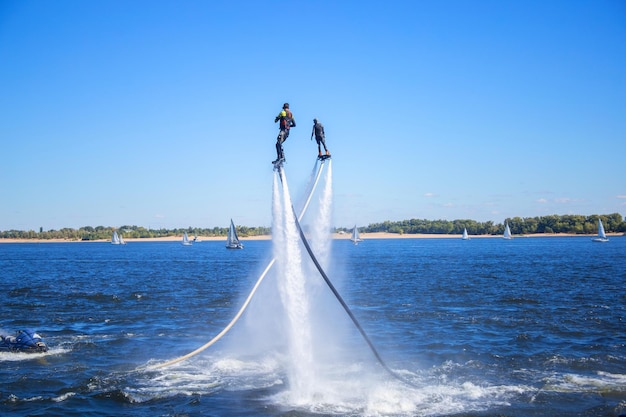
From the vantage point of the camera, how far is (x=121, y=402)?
70.2 feet

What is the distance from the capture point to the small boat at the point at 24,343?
2909cm

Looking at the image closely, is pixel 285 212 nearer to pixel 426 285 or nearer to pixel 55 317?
pixel 55 317

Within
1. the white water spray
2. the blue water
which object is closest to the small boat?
the blue water

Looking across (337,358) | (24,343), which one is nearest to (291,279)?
(337,358)

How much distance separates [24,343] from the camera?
29203 millimetres

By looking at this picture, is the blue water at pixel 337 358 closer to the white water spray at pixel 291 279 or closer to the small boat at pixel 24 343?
the small boat at pixel 24 343

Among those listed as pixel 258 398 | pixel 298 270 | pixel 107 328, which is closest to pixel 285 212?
pixel 298 270

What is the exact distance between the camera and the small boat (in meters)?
29.1

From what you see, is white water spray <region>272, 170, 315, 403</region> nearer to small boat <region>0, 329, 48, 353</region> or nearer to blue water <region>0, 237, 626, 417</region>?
blue water <region>0, 237, 626, 417</region>

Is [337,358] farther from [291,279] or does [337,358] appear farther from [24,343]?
[24,343]

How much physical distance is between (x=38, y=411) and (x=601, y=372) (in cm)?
2339

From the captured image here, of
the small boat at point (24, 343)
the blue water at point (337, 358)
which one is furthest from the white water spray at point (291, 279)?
the small boat at point (24, 343)

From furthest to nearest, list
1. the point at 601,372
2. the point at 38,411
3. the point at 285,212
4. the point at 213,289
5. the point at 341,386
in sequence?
the point at 213,289, the point at 601,372, the point at 341,386, the point at 38,411, the point at 285,212

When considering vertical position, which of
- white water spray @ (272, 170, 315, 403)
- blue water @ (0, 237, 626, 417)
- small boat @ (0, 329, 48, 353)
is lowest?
blue water @ (0, 237, 626, 417)
